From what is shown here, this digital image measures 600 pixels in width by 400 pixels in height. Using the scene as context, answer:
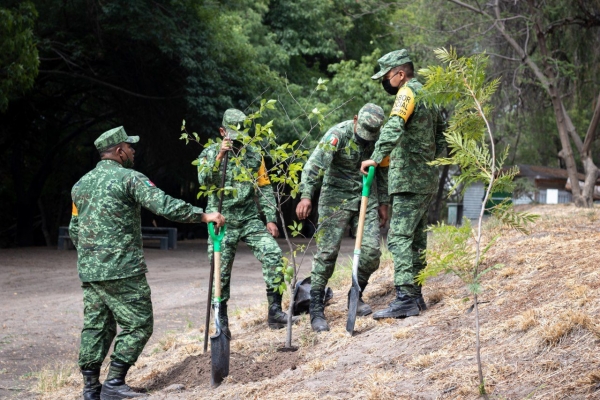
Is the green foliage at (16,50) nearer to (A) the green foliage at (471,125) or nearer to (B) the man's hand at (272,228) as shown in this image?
(B) the man's hand at (272,228)

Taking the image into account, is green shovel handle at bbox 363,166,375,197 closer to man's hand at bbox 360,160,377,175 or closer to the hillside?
man's hand at bbox 360,160,377,175

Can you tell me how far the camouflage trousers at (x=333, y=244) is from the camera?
23.0 ft

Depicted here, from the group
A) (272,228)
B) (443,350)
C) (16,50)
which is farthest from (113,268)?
(16,50)

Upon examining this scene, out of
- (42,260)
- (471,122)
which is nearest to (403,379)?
(471,122)

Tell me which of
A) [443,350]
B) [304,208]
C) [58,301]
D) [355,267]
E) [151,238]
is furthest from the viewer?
[151,238]

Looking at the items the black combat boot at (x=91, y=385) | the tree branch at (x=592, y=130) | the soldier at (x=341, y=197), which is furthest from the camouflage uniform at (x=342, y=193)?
the tree branch at (x=592, y=130)

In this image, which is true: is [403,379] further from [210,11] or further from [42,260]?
[210,11]

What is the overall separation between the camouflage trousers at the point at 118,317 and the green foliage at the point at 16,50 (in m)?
9.99

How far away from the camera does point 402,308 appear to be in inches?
256

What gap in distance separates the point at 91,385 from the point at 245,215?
7.20 ft

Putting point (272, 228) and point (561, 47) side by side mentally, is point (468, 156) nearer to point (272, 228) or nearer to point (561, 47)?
point (272, 228)

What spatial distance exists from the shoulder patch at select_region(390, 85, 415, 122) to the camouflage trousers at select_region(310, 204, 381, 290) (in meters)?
1.13

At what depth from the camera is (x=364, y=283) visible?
24.0 ft

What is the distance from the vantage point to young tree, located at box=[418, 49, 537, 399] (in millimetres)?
4512
